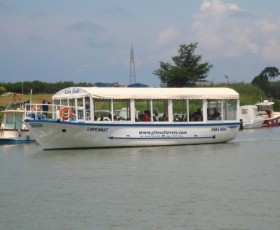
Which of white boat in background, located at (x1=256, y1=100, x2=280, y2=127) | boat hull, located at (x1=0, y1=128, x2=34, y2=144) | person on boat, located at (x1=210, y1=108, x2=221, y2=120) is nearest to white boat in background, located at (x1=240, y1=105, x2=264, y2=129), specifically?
white boat in background, located at (x1=256, y1=100, x2=280, y2=127)

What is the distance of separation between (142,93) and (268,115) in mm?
39867

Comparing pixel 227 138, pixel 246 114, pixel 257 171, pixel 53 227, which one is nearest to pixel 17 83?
pixel 246 114

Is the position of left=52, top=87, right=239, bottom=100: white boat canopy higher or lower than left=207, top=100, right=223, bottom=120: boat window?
higher

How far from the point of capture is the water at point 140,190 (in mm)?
16312

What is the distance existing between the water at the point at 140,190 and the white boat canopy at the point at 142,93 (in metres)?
2.64

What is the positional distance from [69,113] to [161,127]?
14.6 ft

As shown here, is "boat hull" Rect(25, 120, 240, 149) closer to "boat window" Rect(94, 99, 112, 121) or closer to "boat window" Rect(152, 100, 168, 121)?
"boat window" Rect(152, 100, 168, 121)

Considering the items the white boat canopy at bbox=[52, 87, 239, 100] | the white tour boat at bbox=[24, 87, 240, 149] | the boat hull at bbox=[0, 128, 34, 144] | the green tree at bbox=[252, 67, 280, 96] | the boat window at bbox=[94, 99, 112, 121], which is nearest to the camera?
the white tour boat at bbox=[24, 87, 240, 149]

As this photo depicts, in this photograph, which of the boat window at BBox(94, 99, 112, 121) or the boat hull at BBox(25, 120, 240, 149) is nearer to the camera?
the boat hull at BBox(25, 120, 240, 149)

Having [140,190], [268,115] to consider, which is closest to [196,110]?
[140,190]

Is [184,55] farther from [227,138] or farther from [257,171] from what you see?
[257,171]

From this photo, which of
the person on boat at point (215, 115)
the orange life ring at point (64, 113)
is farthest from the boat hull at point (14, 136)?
the person on boat at point (215, 115)

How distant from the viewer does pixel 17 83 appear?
8562 centimetres

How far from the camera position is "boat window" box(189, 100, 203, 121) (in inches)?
1359
